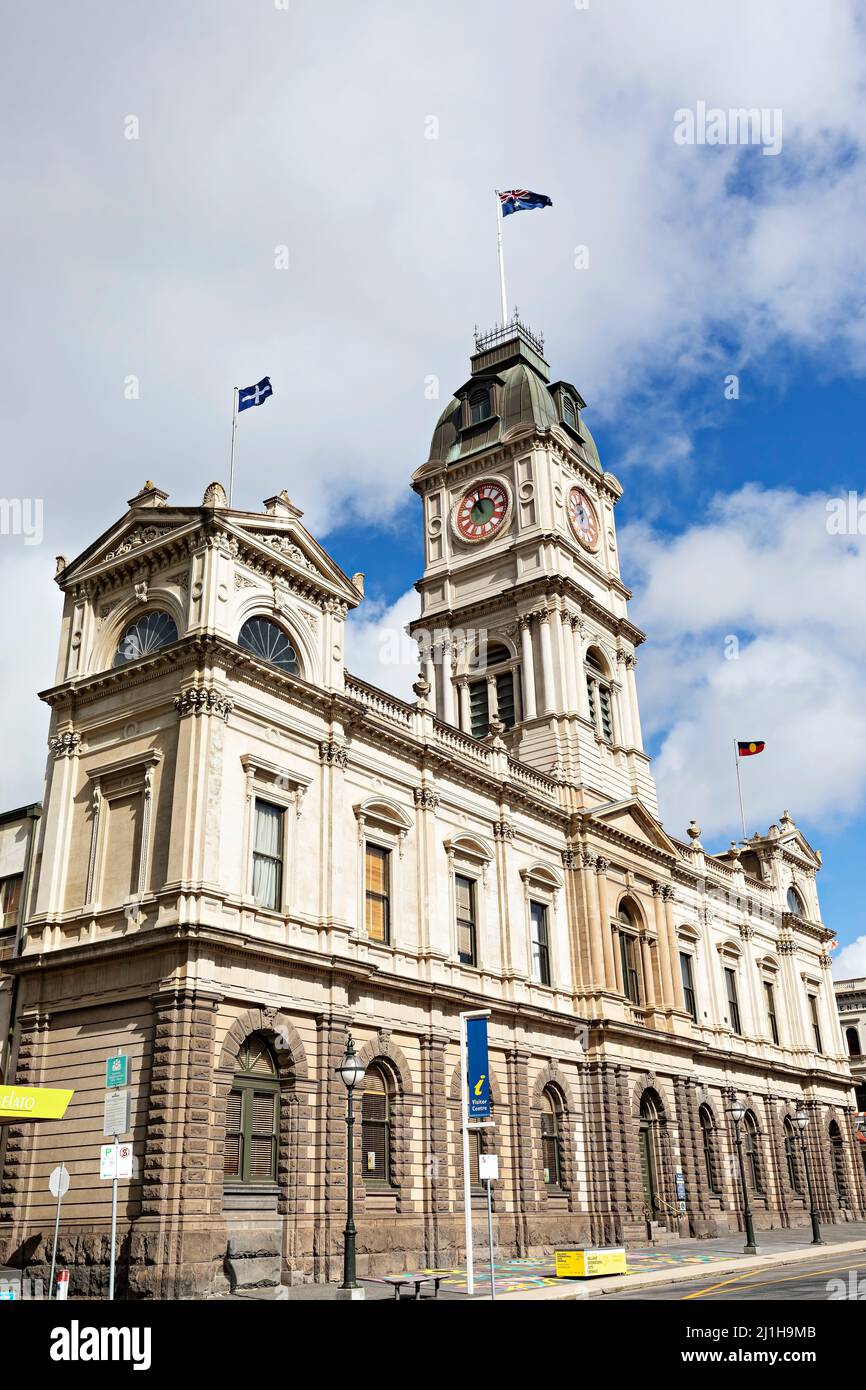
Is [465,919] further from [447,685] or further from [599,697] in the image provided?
[447,685]

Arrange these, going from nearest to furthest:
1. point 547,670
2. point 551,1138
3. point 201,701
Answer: point 201,701 < point 551,1138 < point 547,670

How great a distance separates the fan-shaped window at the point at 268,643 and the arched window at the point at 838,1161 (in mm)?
46463

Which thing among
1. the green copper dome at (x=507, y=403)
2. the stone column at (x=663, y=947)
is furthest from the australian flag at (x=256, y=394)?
the stone column at (x=663, y=947)

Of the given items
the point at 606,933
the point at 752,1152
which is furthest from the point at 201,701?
the point at 752,1152

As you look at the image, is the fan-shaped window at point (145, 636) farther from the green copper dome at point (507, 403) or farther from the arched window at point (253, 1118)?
the green copper dome at point (507, 403)

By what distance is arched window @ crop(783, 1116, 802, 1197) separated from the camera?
185ft

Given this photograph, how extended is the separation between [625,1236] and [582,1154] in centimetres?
283

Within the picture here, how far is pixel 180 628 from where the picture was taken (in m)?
29.2

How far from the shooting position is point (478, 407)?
54.1 m

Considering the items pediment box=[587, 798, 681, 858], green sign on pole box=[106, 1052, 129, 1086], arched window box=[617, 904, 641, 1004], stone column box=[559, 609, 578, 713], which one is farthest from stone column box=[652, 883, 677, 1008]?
green sign on pole box=[106, 1052, 129, 1086]

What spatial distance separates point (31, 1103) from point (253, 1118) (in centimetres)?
494

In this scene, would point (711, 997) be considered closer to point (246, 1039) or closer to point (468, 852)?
point (468, 852)

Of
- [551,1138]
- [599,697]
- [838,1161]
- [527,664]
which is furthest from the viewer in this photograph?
[838,1161]
